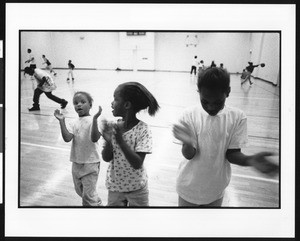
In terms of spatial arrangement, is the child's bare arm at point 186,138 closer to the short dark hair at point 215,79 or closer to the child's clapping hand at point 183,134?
the child's clapping hand at point 183,134

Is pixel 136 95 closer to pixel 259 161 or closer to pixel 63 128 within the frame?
pixel 63 128

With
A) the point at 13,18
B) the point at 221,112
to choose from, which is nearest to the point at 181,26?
the point at 221,112

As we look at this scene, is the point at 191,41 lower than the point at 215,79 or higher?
higher

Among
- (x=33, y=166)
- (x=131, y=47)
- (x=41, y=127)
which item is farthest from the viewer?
(x=131, y=47)

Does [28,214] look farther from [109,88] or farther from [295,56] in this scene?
[109,88]

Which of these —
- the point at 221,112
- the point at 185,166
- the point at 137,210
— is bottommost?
the point at 137,210

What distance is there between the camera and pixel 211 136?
1.56m

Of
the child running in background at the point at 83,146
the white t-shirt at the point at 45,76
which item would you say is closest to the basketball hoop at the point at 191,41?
the white t-shirt at the point at 45,76

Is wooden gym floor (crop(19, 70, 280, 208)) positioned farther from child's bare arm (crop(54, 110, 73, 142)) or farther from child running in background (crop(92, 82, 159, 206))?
child running in background (crop(92, 82, 159, 206))

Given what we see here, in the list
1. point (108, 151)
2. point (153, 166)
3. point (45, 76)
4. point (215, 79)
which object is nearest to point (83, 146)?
point (108, 151)

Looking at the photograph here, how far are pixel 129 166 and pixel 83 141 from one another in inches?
16.4

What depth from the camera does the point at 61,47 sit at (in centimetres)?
1207

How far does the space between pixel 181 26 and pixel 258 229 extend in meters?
1.44

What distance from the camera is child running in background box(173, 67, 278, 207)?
1504mm
